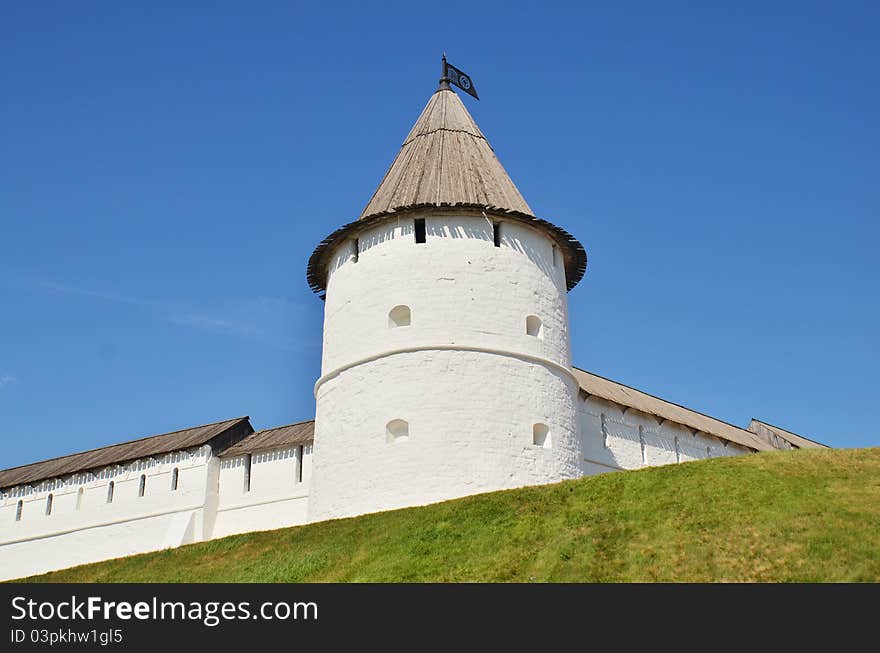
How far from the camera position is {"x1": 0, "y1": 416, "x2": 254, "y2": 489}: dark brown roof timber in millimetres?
29391

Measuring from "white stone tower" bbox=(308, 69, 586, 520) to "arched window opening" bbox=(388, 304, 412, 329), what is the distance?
1.4 inches

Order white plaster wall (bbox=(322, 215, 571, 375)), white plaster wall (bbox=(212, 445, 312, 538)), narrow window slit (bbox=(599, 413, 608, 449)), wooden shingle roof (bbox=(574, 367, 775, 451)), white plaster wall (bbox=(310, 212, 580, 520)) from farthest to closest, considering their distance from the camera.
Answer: wooden shingle roof (bbox=(574, 367, 775, 451)), narrow window slit (bbox=(599, 413, 608, 449)), white plaster wall (bbox=(212, 445, 312, 538)), white plaster wall (bbox=(322, 215, 571, 375)), white plaster wall (bbox=(310, 212, 580, 520))

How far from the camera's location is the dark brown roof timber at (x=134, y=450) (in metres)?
29.4

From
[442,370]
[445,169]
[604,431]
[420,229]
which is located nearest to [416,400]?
[442,370]

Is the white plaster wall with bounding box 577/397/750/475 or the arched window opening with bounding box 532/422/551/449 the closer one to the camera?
the arched window opening with bounding box 532/422/551/449

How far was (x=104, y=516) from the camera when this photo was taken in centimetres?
3000

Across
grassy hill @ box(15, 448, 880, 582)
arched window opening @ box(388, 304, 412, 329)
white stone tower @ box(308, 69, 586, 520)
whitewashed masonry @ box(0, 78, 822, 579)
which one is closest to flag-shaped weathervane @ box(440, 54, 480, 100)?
whitewashed masonry @ box(0, 78, 822, 579)

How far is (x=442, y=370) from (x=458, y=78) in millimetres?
12435

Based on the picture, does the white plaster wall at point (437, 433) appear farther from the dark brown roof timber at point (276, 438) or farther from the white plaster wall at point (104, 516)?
the white plaster wall at point (104, 516)

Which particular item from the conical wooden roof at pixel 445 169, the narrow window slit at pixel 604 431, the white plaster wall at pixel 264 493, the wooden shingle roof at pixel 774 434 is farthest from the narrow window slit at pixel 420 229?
the wooden shingle roof at pixel 774 434

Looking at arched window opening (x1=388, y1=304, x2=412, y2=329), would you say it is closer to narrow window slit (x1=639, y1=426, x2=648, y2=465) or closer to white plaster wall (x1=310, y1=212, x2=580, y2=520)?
white plaster wall (x1=310, y1=212, x2=580, y2=520)

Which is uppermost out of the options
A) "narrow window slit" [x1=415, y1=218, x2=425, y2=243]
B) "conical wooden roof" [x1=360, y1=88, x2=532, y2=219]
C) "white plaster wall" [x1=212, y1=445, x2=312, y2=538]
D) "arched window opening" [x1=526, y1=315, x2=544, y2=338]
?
"conical wooden roof" [x1=360, y1=88, x2=532, y2=219]

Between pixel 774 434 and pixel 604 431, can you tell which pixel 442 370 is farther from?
pixel 774 434
